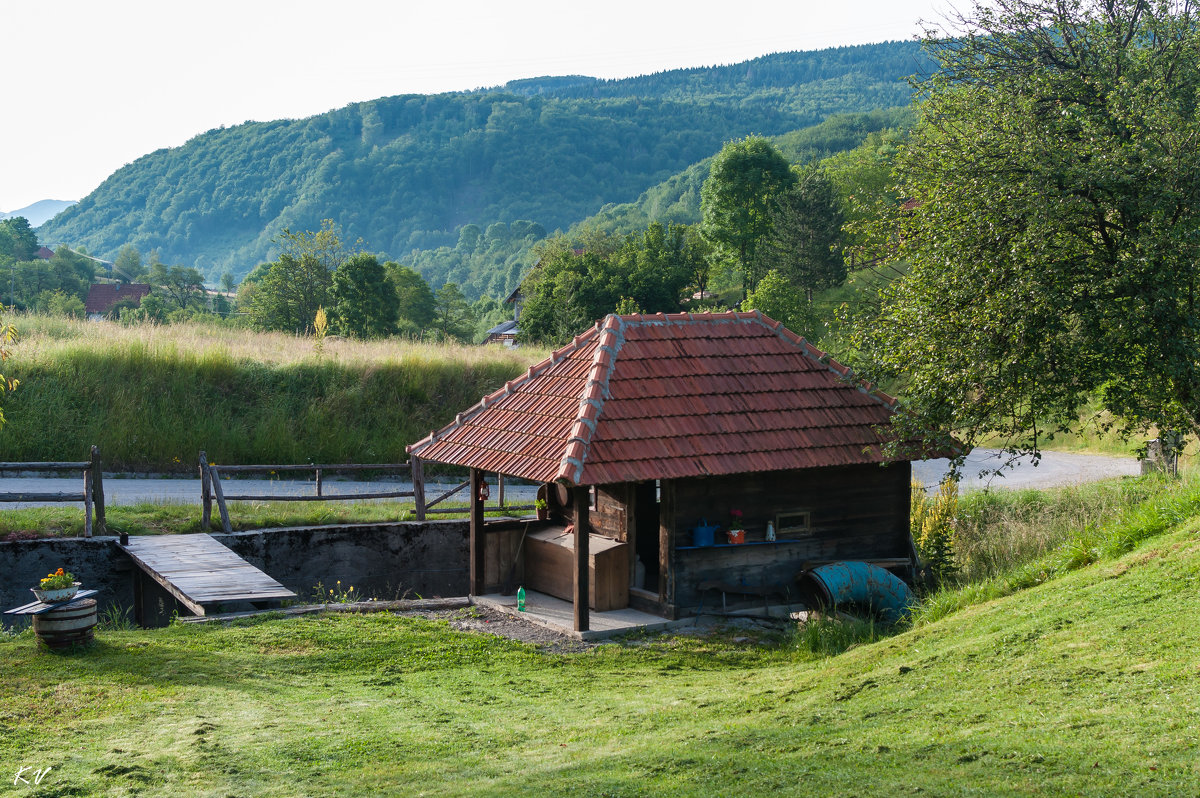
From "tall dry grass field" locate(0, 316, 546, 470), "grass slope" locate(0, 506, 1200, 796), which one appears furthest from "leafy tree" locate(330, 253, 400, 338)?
"grass slope" locate(0, 506, 1200, 796)

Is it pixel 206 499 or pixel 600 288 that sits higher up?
pixel 600 288

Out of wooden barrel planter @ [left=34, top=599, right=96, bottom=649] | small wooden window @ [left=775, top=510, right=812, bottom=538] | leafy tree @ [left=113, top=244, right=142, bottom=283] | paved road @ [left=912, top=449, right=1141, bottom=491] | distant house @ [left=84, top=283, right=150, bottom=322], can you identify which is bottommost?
paved road @ [left=912, top=449, right=1141, bottom=491]

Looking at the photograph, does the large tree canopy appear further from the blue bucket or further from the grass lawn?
the grass lawn

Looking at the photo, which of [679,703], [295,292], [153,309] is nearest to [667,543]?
[679,703]

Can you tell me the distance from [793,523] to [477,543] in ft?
14.7

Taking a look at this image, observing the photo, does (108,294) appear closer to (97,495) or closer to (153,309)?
(153,309)

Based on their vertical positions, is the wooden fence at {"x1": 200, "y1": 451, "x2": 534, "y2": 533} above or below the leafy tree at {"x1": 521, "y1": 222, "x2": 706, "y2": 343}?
below

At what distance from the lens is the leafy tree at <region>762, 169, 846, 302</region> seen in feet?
176

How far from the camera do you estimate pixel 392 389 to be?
2777 cm

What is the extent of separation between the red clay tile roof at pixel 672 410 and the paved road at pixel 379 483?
6.27m

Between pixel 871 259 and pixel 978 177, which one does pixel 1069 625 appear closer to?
pixel 978 177

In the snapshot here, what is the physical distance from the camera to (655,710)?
817 centimetres

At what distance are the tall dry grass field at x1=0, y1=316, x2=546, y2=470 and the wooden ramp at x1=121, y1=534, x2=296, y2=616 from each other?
890 centimetres

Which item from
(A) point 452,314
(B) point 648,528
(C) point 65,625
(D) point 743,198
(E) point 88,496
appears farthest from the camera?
(A) point 452,314
